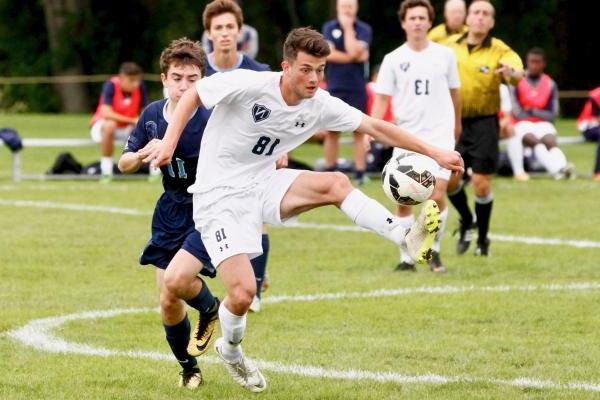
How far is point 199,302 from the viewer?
21.8 feet

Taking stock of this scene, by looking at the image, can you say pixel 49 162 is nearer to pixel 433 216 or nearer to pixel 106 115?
pixel 106 115

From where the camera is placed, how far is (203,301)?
665cm

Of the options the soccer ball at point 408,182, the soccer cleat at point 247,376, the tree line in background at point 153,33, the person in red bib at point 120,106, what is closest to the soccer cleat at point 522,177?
the person in red bib at point 120,106

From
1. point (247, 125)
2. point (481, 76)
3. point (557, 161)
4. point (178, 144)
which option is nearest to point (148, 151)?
point (247, 125)

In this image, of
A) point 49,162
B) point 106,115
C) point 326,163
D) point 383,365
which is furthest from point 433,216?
point 49,162

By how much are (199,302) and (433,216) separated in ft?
4.10

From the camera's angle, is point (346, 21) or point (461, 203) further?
point (346, 21)

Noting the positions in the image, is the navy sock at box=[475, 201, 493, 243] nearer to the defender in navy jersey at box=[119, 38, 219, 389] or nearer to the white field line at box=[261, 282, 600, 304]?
the white field line at box=[261, 282, 600, 304]

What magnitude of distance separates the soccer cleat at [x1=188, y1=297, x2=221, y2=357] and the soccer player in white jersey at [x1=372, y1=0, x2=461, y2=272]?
3.77 m

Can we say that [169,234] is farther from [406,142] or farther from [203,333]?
[406,142]

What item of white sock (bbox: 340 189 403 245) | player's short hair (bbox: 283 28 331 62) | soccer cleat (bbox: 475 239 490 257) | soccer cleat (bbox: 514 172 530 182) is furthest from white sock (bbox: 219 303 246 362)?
soccer cleat (bbox: 514 172 530 182)

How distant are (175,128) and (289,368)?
57.4 inches

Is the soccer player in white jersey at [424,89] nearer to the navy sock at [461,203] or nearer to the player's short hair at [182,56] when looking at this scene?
the navy sock at [461,203]

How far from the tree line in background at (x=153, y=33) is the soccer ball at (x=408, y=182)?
25.5 metres
